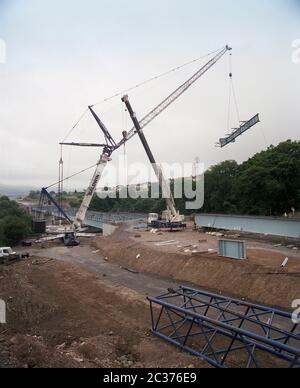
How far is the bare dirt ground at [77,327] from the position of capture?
10.6 metres

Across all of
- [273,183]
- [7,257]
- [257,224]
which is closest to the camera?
[257,224]

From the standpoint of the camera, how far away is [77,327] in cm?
1397

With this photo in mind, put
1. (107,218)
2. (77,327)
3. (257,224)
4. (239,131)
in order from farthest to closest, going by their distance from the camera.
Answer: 1. (107,218)
2. (239,131)
3. (257,224)
4. (77,327)

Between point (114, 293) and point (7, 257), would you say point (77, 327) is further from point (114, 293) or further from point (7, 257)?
point (7, 257)

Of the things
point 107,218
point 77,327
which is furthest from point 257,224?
point 107,218

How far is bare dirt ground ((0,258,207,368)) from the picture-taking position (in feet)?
34.8

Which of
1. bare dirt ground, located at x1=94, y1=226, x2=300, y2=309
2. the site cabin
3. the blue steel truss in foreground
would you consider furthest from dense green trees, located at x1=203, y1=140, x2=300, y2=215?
the blue steel truss in foreground

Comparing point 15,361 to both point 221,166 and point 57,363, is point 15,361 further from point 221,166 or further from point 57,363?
point 221,166

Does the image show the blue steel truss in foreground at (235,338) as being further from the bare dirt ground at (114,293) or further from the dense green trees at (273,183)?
the dense green trees at (273,183)

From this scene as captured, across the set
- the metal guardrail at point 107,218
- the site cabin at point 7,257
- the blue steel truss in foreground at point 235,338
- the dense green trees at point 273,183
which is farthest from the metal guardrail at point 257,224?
the metal guardrail at point 107,218

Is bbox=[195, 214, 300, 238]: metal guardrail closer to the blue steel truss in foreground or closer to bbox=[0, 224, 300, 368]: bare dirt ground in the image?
bbox=[0, 224, 300, 368]: bare dirt ground

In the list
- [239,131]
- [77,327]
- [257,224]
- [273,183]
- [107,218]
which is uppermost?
[239,131]
